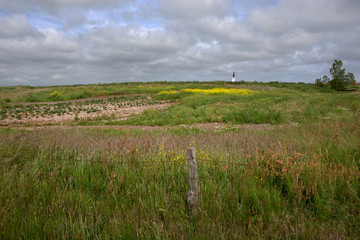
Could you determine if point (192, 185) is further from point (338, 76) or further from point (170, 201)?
point (338, 76)

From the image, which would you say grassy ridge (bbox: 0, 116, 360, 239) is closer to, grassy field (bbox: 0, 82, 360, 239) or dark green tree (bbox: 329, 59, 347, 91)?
grassy field (bbox: 0, 82, 360, 239)

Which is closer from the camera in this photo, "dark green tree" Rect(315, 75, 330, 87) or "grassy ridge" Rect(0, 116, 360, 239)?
"grassy ridge" Rect(0, 116, 360, 239)

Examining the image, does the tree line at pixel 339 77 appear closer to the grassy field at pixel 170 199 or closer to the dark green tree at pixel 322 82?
the dark green tree at pixel 322 82

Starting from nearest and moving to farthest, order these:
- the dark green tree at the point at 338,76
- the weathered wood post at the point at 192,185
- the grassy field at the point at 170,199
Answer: the grassy field at the point at 170,199 < the weathered wood post at the point at 192,185 < the dark green tree at the point at 338,76

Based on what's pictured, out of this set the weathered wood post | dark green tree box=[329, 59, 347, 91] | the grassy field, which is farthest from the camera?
dark green tree box=[329, 59, 347, 91]

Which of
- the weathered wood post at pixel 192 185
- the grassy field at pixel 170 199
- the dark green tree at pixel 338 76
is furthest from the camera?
the dark green tree at pixel 338 76

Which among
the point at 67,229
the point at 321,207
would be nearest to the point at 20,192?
the point at 67,229

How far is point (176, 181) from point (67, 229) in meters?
1.99

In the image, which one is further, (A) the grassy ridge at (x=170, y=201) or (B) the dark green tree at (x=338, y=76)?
(B) the dark green tree at (x=338, y=76)

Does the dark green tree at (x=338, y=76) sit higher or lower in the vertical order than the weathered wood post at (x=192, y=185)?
higher

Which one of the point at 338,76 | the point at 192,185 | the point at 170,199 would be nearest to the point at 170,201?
the point at 170,199

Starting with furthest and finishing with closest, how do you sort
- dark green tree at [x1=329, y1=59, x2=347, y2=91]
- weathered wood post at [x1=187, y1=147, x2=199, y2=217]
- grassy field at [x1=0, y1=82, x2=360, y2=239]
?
dark green tree at [x1=329, y1=59, x2=347, y2=91], weathered wood post at [x1=187, y1=147, x2=199, y2=217], grassy field at [x1=0, y1=82, x2=360, y2=239]

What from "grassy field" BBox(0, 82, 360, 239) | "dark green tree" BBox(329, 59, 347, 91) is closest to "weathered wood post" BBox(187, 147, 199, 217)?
"grassy field" BBox(0, 82, 360, 239)

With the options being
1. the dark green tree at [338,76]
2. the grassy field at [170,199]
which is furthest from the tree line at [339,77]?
the grassy field at [170,199]
